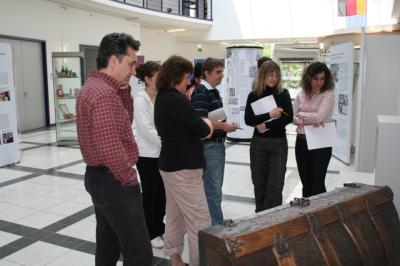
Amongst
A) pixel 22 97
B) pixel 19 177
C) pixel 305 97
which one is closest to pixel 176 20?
pixel 22 97

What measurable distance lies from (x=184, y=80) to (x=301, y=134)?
4.32 ft

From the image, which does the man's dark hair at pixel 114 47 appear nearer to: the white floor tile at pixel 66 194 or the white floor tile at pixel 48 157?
the white floor tile at pixel 66 194

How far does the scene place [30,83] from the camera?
10.0 meters

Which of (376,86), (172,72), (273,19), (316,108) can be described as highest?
(273,19)

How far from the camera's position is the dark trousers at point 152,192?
2959mm

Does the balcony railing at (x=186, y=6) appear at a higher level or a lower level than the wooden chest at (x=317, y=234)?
higher

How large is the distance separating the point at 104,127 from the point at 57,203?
2.93m

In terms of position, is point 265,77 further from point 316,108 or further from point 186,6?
point 186,6

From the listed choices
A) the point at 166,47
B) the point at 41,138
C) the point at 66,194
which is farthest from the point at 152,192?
the point at 166,47

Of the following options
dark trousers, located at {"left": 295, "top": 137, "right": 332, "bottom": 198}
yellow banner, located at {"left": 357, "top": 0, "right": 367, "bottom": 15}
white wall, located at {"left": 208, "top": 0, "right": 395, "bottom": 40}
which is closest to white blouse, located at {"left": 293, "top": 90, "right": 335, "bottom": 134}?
dark trousers, located at {"left": 295, "top": 137, "right": 332, "bottom": 198}

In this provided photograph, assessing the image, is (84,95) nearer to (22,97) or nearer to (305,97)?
(305,97)

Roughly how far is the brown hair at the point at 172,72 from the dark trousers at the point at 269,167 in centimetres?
105

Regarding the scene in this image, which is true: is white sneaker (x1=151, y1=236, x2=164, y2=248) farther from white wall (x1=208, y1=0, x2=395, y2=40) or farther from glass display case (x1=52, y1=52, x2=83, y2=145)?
white wall (x1=208, y1=0, x2=395, y2=40)

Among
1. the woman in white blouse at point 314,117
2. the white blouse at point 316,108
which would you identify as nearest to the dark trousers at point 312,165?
the woman in white blouse at point 314,117
